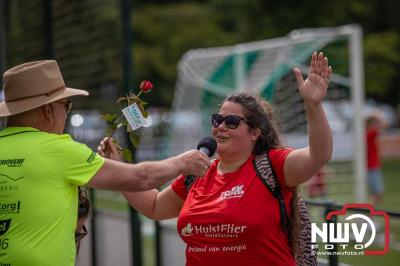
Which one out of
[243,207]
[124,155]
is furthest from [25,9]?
[243,207]

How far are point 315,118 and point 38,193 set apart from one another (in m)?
1.32

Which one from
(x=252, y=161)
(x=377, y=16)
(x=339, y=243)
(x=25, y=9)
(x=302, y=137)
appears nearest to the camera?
(x=252, y=161)

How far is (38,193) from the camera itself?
370 cm

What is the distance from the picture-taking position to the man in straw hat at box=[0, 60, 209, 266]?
3.70 metres

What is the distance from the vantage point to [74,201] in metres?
3.87

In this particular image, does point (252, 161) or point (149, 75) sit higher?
Answer: point (149, 75)

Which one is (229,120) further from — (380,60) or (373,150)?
(380,60)

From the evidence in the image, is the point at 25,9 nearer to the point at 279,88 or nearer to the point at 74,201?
the point at 74,201

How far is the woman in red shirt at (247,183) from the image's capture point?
3836mm

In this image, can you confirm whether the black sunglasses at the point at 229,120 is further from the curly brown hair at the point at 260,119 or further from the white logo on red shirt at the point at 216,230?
the white logo on red shirt at the point at 216,230

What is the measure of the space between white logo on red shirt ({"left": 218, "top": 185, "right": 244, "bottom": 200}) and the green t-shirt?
73 cm

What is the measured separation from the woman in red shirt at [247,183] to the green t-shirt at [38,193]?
0.64m

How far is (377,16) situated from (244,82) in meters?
25.2

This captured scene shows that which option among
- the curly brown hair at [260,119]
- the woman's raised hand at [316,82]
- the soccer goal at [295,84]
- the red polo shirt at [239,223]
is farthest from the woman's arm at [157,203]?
the soccer goal at [295,84]
